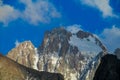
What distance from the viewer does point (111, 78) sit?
439 ft

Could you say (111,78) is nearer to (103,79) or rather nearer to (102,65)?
(103,79)

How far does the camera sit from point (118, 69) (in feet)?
456

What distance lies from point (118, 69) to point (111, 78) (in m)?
6.29

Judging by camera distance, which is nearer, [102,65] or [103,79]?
[103,79]

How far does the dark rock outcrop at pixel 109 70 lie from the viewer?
135m

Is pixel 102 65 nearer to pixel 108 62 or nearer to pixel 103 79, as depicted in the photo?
pixel 108 62

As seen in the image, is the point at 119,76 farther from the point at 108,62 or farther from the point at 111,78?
the point at 108,62

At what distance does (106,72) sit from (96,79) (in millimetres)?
3642

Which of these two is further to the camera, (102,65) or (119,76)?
(102,65)

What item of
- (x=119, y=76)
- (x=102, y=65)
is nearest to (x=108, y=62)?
(x=102, y=65)

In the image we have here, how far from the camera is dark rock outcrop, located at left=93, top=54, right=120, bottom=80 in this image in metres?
135

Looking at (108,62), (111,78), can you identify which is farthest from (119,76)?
(108,62)

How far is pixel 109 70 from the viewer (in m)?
139

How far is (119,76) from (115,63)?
1015 centimetres
